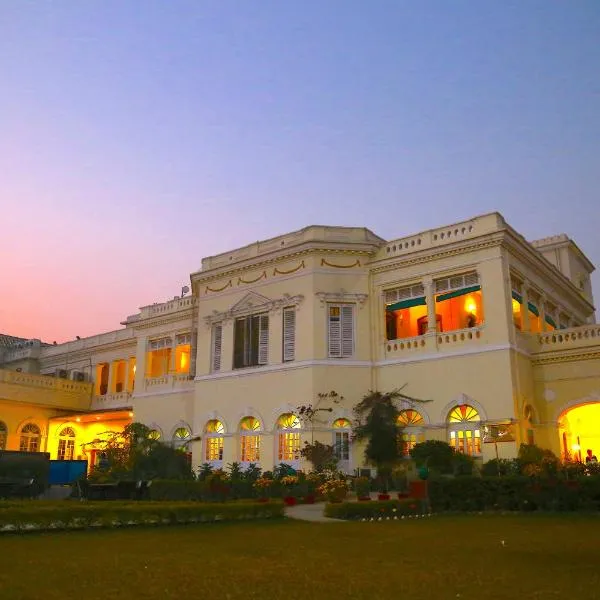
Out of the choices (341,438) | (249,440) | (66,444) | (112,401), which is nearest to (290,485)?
(341,438)

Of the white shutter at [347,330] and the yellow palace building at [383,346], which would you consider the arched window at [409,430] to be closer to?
the yellow palace building at [383,346]

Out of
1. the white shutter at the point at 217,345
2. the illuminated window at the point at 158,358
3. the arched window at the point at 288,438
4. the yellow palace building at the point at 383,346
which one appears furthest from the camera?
the illuminated window at the point at 158,358

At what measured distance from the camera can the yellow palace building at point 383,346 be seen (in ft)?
68.9

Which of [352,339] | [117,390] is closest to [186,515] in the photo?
[352,339]

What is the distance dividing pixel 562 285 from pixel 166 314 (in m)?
17.4

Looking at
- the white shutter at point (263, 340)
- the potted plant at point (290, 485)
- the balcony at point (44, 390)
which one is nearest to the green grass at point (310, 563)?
the potted plant at point (290, 485)

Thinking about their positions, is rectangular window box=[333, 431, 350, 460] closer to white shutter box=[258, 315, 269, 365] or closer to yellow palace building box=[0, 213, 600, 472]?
yellow palace building box=[0, 213, 600, 472]

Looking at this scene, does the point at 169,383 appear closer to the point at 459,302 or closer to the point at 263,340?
the point at 263,340

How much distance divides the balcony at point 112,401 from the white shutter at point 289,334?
40.7 ft

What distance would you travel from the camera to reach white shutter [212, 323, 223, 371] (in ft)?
87.0

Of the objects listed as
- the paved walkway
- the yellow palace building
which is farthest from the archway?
the paved walkway

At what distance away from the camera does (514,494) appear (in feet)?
50.3

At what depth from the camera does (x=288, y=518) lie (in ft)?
48.3

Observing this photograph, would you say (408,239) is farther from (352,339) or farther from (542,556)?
(542,556)
